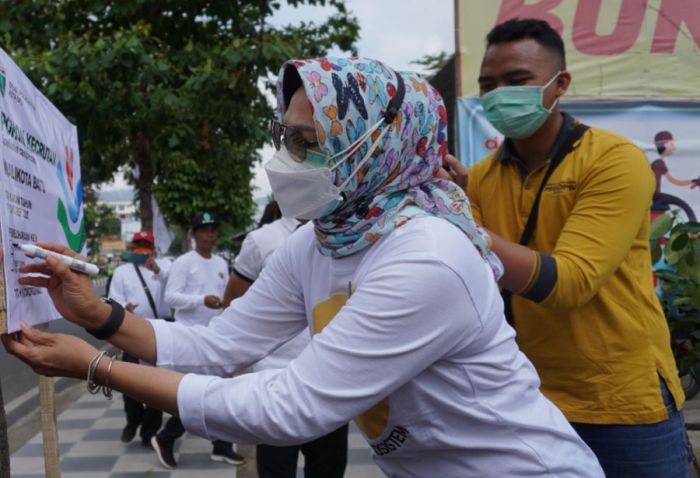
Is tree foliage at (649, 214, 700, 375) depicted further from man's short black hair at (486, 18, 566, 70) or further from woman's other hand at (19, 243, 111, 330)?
woman's other hand at (19, 243, 111, 330)

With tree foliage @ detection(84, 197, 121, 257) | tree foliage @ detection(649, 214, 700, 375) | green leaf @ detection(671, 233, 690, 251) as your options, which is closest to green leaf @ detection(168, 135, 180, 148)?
tree foliage @ detection(649, 214, 700, 375)

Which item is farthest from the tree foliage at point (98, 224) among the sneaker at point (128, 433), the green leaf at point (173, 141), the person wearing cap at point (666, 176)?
the person wearing cap at point (666, 176)

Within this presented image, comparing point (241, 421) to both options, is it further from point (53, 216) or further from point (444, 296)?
point (53, 216)

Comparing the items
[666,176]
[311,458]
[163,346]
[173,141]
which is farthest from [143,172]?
[163,346]

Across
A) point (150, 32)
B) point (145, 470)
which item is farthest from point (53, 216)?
point (150, 32)

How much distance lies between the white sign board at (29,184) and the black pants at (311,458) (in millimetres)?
1386

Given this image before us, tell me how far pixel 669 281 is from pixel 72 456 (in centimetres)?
424

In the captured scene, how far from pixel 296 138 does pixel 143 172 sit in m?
8.06

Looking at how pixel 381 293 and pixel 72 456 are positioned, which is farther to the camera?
pixel 72 456

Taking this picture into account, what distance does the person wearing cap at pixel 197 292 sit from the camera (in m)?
5.44

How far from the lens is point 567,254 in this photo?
1.91m

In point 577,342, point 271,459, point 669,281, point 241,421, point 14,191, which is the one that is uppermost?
point 14,191

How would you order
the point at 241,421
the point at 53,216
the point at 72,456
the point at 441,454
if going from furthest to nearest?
the point at 72,456
the point at 53,216
the point at 441,454
the point at 241,421

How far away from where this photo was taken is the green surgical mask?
2168mm
